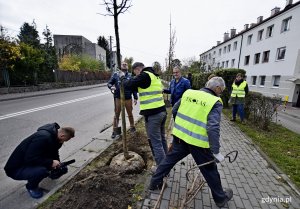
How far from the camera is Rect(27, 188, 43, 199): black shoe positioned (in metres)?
2.85

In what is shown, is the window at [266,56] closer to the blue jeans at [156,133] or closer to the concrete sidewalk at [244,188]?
the concrete sidewalk at [244,188]

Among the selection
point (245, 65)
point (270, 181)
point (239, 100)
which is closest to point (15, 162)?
point (270, 181)

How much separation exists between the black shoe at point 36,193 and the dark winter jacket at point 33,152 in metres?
0.37

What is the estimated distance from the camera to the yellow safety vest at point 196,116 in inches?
98.3

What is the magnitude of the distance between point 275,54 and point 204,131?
2326cm

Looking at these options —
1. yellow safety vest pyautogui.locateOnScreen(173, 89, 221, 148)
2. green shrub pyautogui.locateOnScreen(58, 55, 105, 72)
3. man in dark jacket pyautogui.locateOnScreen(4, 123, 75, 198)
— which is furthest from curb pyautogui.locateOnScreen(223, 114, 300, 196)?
green shrub pyautogui.locateOnScreen(58, 55, 105, 72)

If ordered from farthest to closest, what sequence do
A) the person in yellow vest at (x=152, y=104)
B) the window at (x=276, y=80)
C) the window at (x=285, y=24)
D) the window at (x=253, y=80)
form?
the window at (x=253, y=80)
the window at (x=276, y=80)
the window at (x=285, y=24)
the person in yellow vest at (x=152, y=104)

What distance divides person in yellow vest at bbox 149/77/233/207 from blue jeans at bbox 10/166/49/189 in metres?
2.02

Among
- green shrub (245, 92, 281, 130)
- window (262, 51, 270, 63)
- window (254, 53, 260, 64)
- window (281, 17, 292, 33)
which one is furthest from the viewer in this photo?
window (254, 53, 260, 64)

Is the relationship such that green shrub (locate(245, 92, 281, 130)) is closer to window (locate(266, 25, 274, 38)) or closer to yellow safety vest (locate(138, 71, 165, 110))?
yellow safety vest (locate(138, 71, 165, 110))

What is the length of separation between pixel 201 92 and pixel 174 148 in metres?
0.98

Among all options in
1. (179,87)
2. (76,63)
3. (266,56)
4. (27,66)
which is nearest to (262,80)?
(266,56)

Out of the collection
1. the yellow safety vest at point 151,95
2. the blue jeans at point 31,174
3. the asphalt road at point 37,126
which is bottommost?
the asphalt road at point 37,126

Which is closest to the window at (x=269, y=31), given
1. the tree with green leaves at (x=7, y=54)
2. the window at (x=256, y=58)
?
the window at (x=256, y=58)
